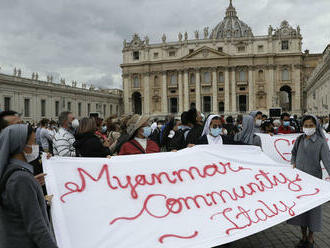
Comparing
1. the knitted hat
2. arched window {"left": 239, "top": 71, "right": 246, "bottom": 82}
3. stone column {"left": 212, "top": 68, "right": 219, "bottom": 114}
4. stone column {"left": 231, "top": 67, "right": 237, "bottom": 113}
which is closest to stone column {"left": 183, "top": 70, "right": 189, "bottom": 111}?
stone column {"left": 212, "top": 68, "right": 219, "bottom": 114}

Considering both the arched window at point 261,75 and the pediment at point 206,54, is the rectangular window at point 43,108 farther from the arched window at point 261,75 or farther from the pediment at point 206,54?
the arched window at point 261,75

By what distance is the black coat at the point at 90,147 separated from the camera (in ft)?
14.8

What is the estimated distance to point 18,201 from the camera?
235 cm

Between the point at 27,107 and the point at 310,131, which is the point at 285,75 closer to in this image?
the point at 27,107

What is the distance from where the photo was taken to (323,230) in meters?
5.54

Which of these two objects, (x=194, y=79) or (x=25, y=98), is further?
(x=194, y=79)

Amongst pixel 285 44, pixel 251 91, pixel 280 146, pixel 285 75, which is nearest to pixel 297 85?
pixel 285 75

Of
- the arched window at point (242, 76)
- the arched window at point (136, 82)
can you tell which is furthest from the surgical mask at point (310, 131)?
the arched window at point (136, 82)

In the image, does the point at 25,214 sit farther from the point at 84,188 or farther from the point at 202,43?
the point at 202,43

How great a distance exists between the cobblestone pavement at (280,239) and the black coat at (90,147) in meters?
2.11

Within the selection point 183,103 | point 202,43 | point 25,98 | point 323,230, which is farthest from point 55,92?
point 323,230

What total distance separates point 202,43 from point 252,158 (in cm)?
5972

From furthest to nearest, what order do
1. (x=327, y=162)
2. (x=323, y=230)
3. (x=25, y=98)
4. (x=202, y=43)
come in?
(x=202, y=43) < (x=25, y=98) < (x=323, y=230) < (x=327, y=162)

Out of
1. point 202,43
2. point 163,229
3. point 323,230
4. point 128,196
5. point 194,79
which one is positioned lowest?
point 323,230
